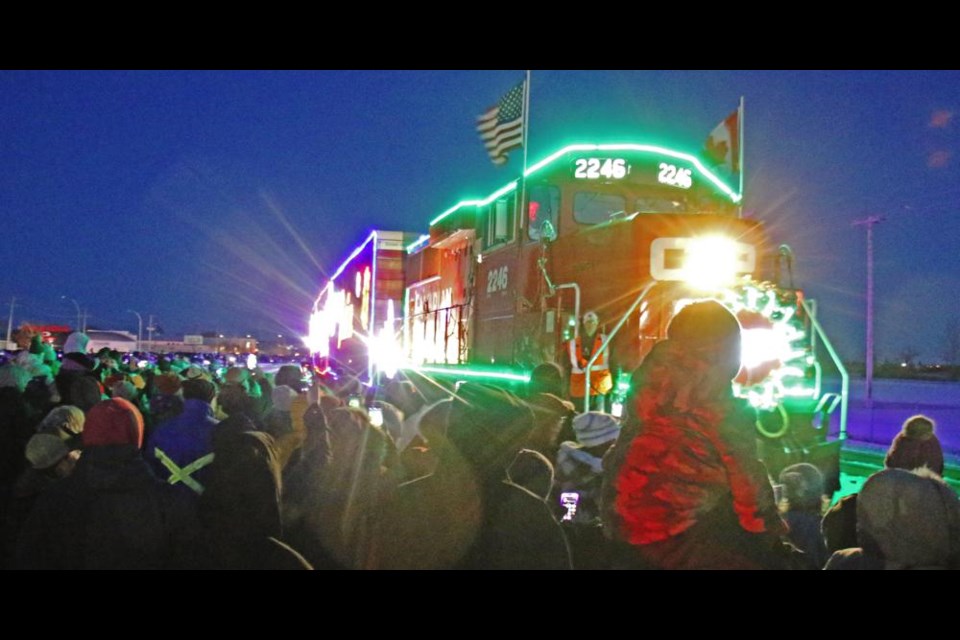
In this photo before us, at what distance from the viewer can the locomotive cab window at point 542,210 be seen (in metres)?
9.55

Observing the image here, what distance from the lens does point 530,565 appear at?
9.06 feet

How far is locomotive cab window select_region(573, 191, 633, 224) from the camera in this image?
9586 mm

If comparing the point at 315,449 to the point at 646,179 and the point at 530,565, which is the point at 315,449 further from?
the point at 646,179

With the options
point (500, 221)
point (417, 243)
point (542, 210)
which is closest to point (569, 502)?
point (542, 210)

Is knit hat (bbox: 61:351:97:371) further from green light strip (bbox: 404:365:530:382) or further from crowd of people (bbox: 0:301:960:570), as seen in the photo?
crowd of people (bbox: 0:301:960:570)

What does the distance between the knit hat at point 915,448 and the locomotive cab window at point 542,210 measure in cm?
485

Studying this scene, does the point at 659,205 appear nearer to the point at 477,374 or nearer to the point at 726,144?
the point at 726,144

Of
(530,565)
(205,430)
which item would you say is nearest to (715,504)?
(530,565)

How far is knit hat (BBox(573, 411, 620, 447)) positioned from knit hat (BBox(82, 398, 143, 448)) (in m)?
2.92

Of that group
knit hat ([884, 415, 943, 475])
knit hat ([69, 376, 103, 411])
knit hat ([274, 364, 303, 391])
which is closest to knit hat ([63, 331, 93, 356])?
knit hat ([274, 364, 303, 391])

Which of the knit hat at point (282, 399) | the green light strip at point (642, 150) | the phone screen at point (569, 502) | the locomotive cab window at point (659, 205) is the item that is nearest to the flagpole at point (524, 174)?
the green light strip at point (642, 150)

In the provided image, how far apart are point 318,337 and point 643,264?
2292 cm

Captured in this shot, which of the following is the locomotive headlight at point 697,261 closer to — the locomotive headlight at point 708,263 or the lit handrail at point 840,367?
the locomotive headlight at point 708,263

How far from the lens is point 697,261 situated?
855cm
